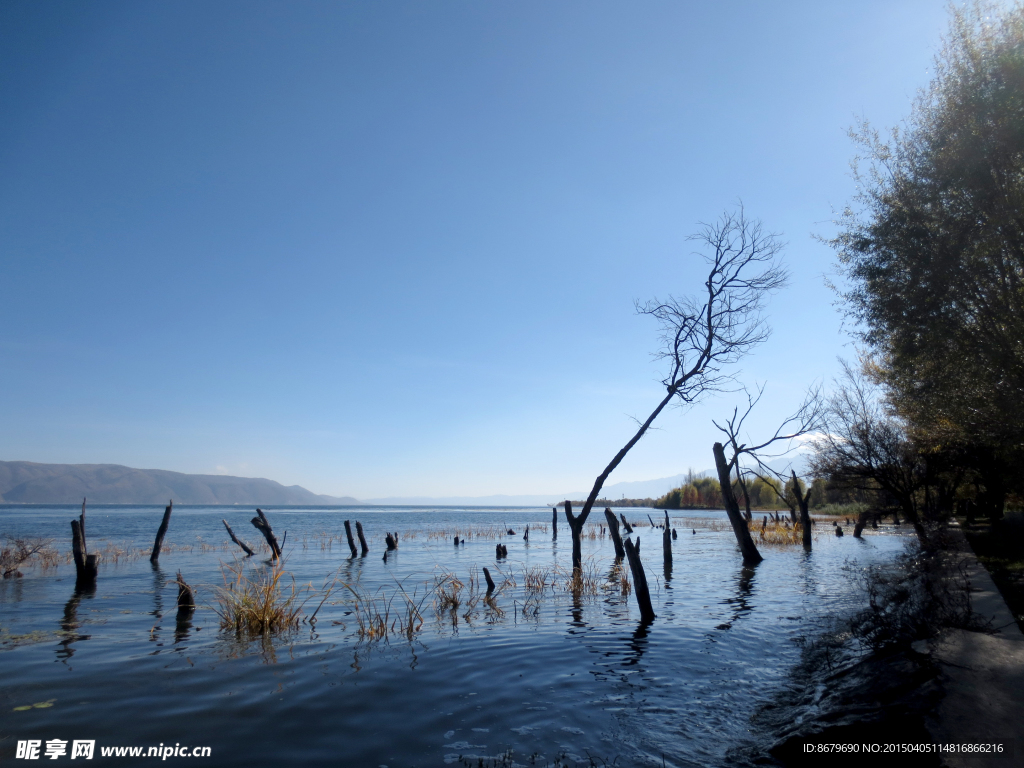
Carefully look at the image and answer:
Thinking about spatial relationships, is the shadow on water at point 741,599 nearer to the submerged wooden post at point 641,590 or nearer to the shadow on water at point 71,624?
the submerged wooden post at point 641,590

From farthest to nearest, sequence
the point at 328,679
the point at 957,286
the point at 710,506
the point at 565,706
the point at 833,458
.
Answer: the point at 710,506 < the point at 833,458 < the point at 957,286 < the point at 328,679 < the point at 565,706

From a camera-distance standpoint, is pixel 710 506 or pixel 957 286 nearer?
pixel 957 286

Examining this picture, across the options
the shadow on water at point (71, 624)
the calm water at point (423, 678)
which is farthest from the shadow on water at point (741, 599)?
the shadow on water at point (71, 624)

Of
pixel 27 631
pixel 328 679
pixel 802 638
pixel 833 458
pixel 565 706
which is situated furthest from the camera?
pixel 833 458

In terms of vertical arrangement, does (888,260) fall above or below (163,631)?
above

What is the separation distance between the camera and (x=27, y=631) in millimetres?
10758

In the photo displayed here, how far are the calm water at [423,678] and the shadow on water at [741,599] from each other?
75 mm

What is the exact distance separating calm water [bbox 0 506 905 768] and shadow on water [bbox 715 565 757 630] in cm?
7

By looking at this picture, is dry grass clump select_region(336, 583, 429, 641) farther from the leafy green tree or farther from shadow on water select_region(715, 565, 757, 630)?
the leafy green tree

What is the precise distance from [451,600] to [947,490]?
1235 inches

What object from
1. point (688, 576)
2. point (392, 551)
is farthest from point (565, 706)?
point (392, 551)

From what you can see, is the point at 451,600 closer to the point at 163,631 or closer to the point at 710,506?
the point at 163,631

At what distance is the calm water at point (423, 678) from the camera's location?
5625mm

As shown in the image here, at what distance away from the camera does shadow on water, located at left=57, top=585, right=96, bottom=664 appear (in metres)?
9.27
